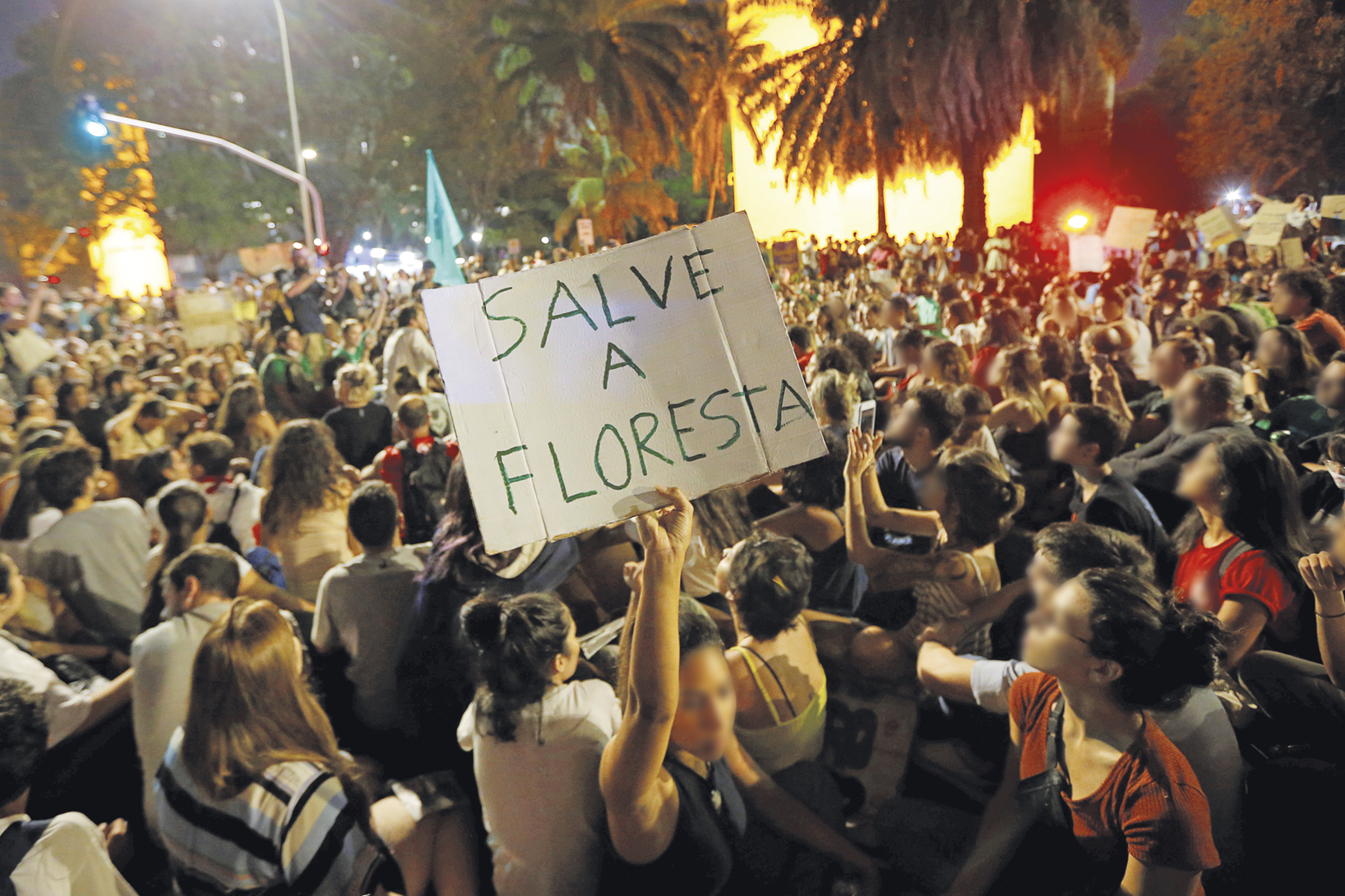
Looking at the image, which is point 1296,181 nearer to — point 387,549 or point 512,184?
point 512,184

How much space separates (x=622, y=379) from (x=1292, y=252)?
9.74 meters

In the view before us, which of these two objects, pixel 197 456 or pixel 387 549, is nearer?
pixel 387 549

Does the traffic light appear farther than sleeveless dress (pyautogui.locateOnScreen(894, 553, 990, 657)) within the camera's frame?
Yes

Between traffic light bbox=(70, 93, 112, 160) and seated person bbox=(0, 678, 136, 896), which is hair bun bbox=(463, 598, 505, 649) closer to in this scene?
seated person bbox=(0, 678, 136, 896)

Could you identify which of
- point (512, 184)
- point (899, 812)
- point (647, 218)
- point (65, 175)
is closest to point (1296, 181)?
point (647, 218)

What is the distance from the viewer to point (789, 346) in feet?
6.77

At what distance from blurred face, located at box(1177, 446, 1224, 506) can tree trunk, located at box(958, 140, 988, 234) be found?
1700 cm

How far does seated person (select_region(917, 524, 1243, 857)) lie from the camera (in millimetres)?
2031

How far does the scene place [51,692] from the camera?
297 centimetres

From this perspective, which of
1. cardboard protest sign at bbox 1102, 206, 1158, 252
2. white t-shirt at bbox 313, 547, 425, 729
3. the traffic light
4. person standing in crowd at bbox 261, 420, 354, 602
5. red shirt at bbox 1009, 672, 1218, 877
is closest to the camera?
red shirt at bbox 1009, 672, 1218, 877

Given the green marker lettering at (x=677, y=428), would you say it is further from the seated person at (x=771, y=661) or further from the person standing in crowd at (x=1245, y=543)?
the person standing in crowd at (x=1245, y=543)

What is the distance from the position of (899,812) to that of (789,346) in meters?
1.66

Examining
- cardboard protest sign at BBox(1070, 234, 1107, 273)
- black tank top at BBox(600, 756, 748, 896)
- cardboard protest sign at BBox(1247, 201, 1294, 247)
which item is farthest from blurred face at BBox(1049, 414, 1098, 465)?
cardboard protest sign at BBox(1247, 201, 1294, 247)

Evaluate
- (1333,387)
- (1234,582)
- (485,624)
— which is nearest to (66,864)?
(485,624)
